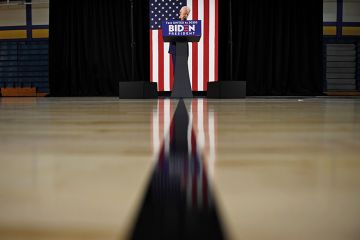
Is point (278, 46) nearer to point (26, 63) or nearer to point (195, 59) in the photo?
point (195, 59)

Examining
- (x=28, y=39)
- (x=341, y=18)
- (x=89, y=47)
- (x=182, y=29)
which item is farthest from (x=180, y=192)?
(x=28, y=39)

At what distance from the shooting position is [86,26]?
A: 7852 millimetres

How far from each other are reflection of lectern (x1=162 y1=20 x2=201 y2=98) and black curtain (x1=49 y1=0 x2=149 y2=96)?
2.86 meters

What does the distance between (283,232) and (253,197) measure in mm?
81

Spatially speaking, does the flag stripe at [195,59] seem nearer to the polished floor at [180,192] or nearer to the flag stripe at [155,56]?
the flag stripe at [155,56]

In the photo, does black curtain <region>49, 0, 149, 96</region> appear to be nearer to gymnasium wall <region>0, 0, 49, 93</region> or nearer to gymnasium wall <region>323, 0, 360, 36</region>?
gymnasium wall <region>0, 0, 49, 93</region>

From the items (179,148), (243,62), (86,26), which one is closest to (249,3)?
(243,62)

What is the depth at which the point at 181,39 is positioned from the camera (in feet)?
15.7

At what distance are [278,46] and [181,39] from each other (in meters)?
3.44

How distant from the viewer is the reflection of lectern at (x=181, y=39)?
4664 millimetres

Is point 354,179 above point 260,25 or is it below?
below

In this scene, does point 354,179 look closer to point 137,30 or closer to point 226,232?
point 226,232

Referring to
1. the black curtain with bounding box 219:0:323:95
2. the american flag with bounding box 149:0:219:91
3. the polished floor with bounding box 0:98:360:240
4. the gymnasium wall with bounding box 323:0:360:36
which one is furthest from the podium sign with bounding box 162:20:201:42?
the gymnasium wall with bounding box 323:0:360:36

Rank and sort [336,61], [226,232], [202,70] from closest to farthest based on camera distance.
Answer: [226,232] → [202,70] → [336,61]
